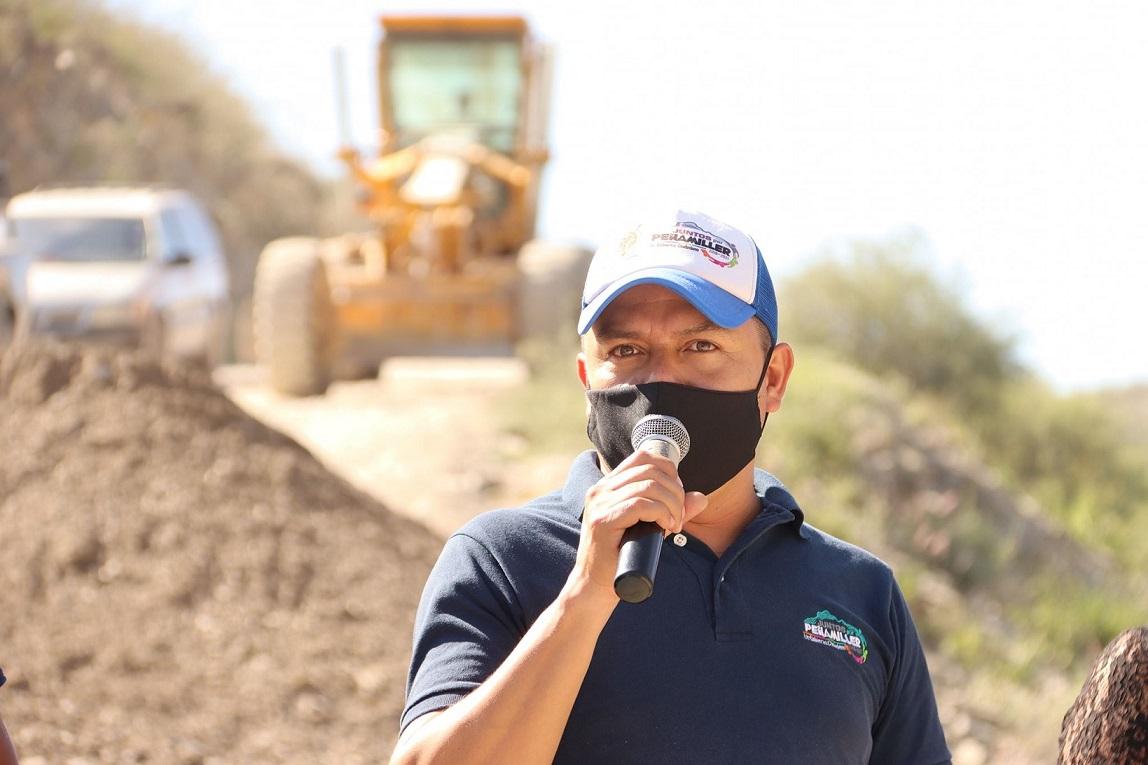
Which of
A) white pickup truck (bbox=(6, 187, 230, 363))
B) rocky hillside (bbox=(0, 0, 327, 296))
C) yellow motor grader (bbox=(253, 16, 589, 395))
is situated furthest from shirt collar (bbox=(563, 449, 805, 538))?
rocky hillside (bbox=(0, 0, 327, 296))

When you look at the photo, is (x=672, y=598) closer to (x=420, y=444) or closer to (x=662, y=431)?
(x=662, y=431)

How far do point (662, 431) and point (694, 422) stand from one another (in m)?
0.15

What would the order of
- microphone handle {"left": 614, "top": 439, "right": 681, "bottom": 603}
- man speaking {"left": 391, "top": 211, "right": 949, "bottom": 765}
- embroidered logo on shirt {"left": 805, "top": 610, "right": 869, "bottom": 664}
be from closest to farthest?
microphone handle {"left": 614, "top": 439, "right": 681, "bottom": 603}, man speaking {"left": 391, "top": 211, "right": 949, "bottom": 765}, embroidered logo on shirt {"left": 805, "top": 610, "right": 869, "bottom": 664}

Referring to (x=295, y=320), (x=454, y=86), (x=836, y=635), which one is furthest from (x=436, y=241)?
(x=836, y=635)

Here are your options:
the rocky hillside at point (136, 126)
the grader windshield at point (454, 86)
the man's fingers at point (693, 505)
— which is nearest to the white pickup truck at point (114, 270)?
the rocky hillside at point (136, 126)

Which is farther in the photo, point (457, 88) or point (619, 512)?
point (457, 88)

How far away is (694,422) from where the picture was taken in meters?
2.47

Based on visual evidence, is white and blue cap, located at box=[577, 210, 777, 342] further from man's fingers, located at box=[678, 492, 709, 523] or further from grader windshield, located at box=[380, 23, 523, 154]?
grader windshield, located at box=[380, 23, 523, 154]

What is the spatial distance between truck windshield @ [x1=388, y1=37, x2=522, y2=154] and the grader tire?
300 cm

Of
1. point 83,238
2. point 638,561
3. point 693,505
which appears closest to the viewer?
point 638,561

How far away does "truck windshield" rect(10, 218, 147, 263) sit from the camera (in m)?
15.5

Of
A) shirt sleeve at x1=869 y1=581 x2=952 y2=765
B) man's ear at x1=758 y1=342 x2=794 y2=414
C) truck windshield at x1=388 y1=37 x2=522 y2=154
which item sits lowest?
truck windshield at x1=388 y1=37 x2=522 y2=154

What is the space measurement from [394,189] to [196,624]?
10.8 meters

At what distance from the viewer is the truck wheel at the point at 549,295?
1464 cm
